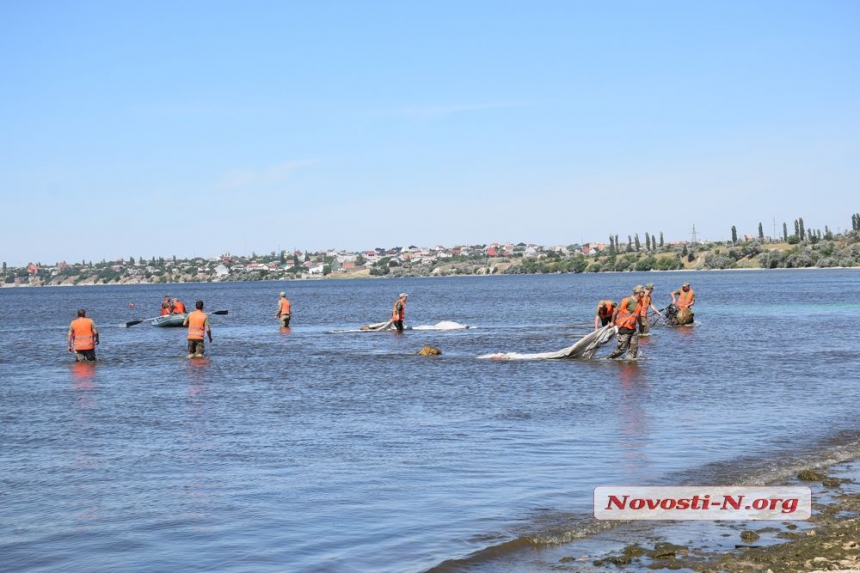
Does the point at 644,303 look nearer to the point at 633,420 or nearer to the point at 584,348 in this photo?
the point at 584,348

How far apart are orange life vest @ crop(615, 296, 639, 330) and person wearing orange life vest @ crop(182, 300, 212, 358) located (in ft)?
38.2

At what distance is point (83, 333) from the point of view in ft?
101

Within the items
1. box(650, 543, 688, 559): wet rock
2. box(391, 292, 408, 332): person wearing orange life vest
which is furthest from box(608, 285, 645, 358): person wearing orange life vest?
box(650, 543, 688, 559): wet rock

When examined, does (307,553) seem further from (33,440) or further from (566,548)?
(33,440)

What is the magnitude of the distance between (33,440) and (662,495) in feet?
35.2

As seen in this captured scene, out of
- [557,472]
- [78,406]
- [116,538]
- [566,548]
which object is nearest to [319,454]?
[557,472]

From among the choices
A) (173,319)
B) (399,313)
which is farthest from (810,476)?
(173,319)

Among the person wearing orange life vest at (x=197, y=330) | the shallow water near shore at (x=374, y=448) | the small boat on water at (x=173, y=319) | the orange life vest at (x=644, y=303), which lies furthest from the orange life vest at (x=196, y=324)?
the small boat on water at (x=173, y=319)

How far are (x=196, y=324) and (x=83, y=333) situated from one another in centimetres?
328

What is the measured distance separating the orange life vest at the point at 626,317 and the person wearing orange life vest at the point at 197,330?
38.2ft

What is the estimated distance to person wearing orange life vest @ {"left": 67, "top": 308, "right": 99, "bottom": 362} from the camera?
30.6 m

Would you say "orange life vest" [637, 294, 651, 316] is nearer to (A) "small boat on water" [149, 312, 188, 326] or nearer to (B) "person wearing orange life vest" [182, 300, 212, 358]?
(B) "person wearing orange life vest" [182, 300, 212, 358]

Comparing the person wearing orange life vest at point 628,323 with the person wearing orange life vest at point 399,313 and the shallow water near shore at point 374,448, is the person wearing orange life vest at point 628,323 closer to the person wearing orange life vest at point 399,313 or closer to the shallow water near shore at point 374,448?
the shallow water near shore at point 374,448

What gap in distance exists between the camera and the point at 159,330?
52.6 metres
